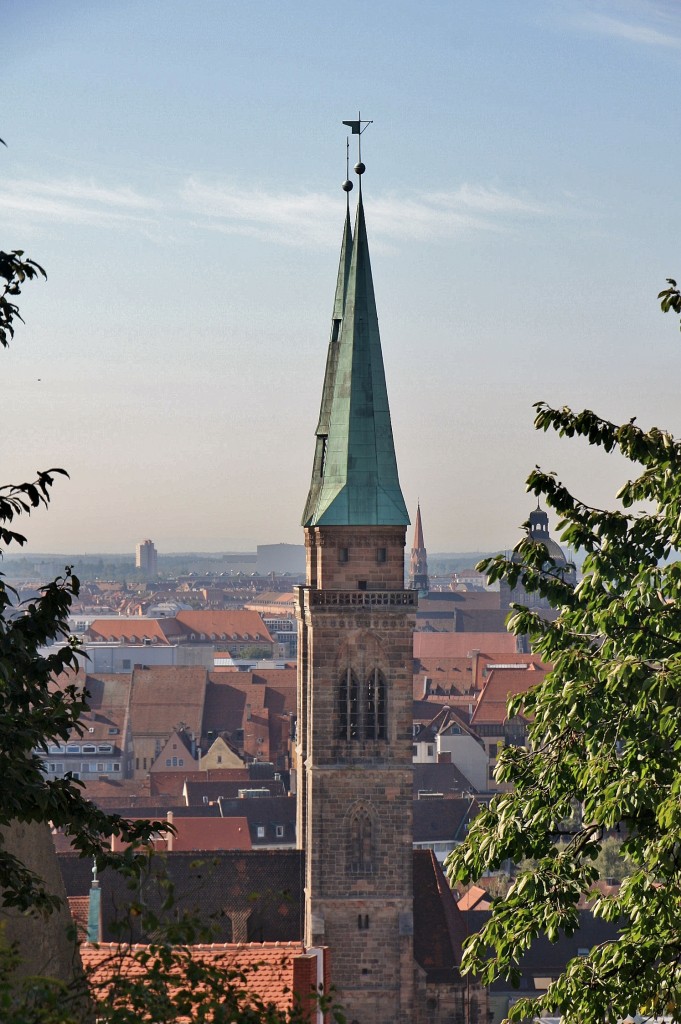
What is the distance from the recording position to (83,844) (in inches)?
422

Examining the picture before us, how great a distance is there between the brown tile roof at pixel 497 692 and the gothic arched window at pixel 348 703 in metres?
70.5

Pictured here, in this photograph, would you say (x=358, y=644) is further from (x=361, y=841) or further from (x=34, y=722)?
(x=34, y=722)

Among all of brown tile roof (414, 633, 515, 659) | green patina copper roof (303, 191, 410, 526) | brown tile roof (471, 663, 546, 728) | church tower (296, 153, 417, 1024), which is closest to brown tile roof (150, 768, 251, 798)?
brown tile roof (471, 663, 546, 728)

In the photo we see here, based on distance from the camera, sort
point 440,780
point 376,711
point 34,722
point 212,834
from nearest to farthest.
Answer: point 34,722
point 376,711
point 212,834
point 440,780

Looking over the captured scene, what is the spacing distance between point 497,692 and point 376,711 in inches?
3009

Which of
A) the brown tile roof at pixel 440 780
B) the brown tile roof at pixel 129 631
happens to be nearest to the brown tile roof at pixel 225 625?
the brown tile roof at pixel 129 631

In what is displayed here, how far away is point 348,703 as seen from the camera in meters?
41.7

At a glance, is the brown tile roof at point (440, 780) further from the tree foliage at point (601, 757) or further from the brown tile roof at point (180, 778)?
the tree foliage at point (601, 757)

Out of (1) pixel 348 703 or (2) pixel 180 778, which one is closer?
(1) pixel 348 703

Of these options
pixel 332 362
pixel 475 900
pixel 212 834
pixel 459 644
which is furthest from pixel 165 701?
pixel 332 362

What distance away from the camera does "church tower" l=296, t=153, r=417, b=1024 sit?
41.1 metres

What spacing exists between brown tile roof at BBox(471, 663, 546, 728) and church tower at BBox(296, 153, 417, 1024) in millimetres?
70628

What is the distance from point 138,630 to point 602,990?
17434 centimetres

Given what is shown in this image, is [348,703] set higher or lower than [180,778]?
lower
